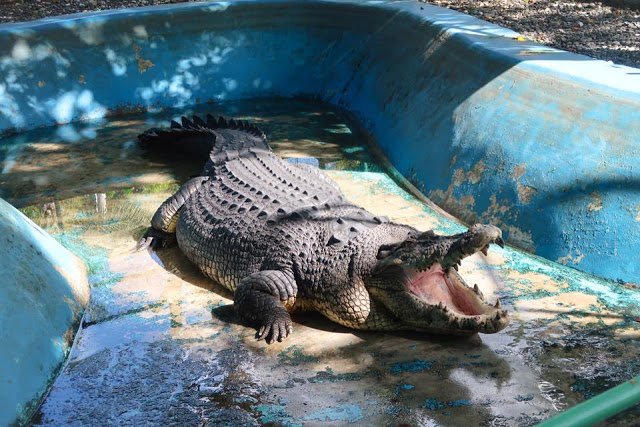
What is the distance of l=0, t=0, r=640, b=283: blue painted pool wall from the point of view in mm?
4328

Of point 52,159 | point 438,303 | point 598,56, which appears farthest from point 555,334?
point 52,159

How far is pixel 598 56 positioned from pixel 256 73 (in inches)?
140

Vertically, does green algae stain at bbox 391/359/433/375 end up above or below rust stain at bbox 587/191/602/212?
below

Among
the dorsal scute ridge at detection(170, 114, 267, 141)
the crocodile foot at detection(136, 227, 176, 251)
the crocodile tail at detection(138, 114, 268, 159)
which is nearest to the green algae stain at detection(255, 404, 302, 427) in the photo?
the crocodile foot at detection(136, 227, 176, 251)

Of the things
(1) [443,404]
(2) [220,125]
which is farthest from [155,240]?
(1) [443,404]

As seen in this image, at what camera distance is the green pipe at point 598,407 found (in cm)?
118

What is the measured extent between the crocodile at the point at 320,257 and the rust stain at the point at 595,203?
1.06m

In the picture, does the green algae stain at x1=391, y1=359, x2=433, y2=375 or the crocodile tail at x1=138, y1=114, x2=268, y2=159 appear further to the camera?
the crocodile tail at x1=138, y1=114, x2=268, y2=159

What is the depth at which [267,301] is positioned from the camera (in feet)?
12.6

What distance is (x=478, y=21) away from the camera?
655cm

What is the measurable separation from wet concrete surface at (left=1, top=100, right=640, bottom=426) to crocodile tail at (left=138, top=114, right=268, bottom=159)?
50.7 inches

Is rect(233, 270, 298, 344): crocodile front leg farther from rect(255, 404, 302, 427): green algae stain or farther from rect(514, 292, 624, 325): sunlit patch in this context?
rect(514, 292, 624, 325): sunlit patch

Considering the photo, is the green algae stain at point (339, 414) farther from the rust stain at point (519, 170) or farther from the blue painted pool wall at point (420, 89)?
the rust stain at point (519, 170)

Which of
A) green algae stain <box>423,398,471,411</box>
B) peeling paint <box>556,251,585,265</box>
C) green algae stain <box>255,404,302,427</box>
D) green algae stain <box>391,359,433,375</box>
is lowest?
green algae stain <box>255,404,302,427</box>
